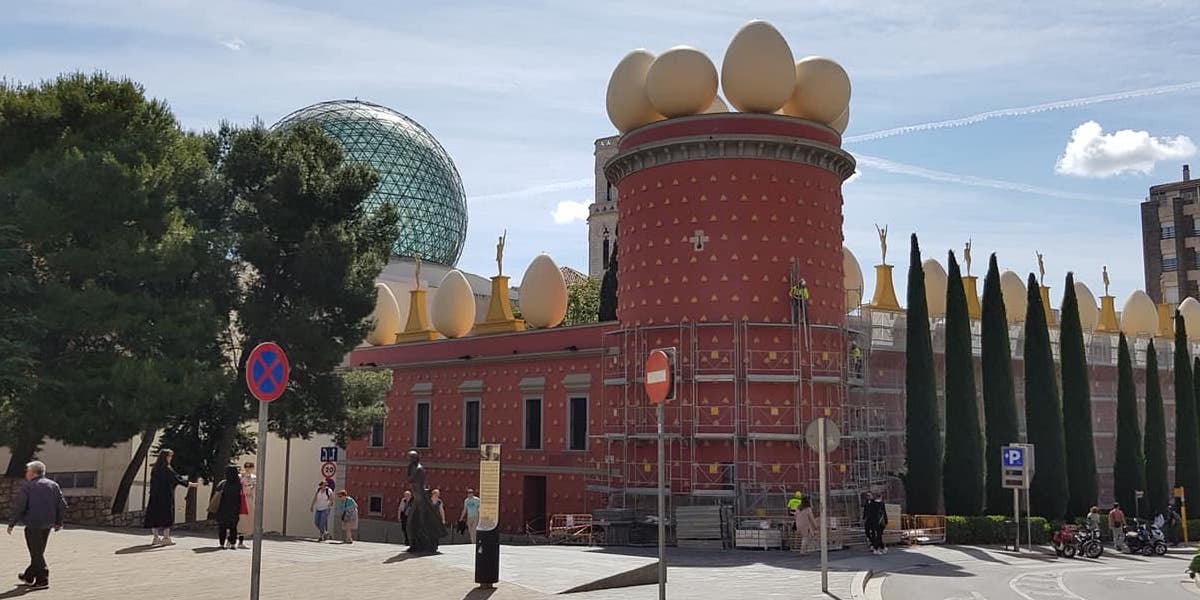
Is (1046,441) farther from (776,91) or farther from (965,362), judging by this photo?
(776,91)

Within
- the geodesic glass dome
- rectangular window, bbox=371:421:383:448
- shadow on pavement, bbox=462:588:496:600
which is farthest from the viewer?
the geodesic glass dome

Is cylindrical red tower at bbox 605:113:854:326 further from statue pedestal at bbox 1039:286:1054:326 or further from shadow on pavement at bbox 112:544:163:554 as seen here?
statue pedestal at bbox 1039:286:1054:326

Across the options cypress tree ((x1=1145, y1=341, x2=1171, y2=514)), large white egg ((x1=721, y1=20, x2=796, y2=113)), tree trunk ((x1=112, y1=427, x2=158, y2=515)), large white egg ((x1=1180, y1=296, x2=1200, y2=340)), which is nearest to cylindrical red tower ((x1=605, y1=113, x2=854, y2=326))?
large white egg ((x1=721, y1=20, x2=796, y2=113))

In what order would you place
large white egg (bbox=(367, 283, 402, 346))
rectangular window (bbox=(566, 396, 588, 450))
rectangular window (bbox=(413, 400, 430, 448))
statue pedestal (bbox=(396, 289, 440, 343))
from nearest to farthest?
rectangular window (bbox=(566, 396, 588, 450))
rectangular window (bbox=(413, 400, 430, 448))
statue pedestal (bbox=(396, 289, 440, 343))
large white egg (bbox=(367, 283, 402, 346))

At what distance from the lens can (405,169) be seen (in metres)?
59.3

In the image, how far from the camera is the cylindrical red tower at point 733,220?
27.6 m

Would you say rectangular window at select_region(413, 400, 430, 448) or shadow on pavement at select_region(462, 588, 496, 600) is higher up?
rectangular window at select_region(413, 400, 430, 448)

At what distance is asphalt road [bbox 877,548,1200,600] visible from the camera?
695 inches

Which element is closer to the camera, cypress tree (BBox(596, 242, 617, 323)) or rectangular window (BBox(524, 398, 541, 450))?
rectangular window (BBox(524, 398, 541, 450))

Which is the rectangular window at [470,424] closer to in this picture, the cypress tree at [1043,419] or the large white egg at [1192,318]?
the cypress tree at [1043,419]

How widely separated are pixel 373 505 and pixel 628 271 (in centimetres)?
1759

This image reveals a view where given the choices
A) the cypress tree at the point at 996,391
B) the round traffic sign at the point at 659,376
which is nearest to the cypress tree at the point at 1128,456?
the cypress tree at the point at 996,391


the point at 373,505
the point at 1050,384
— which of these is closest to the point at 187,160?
the point at 373,505

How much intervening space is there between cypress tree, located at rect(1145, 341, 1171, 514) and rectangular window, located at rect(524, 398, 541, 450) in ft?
73.7
